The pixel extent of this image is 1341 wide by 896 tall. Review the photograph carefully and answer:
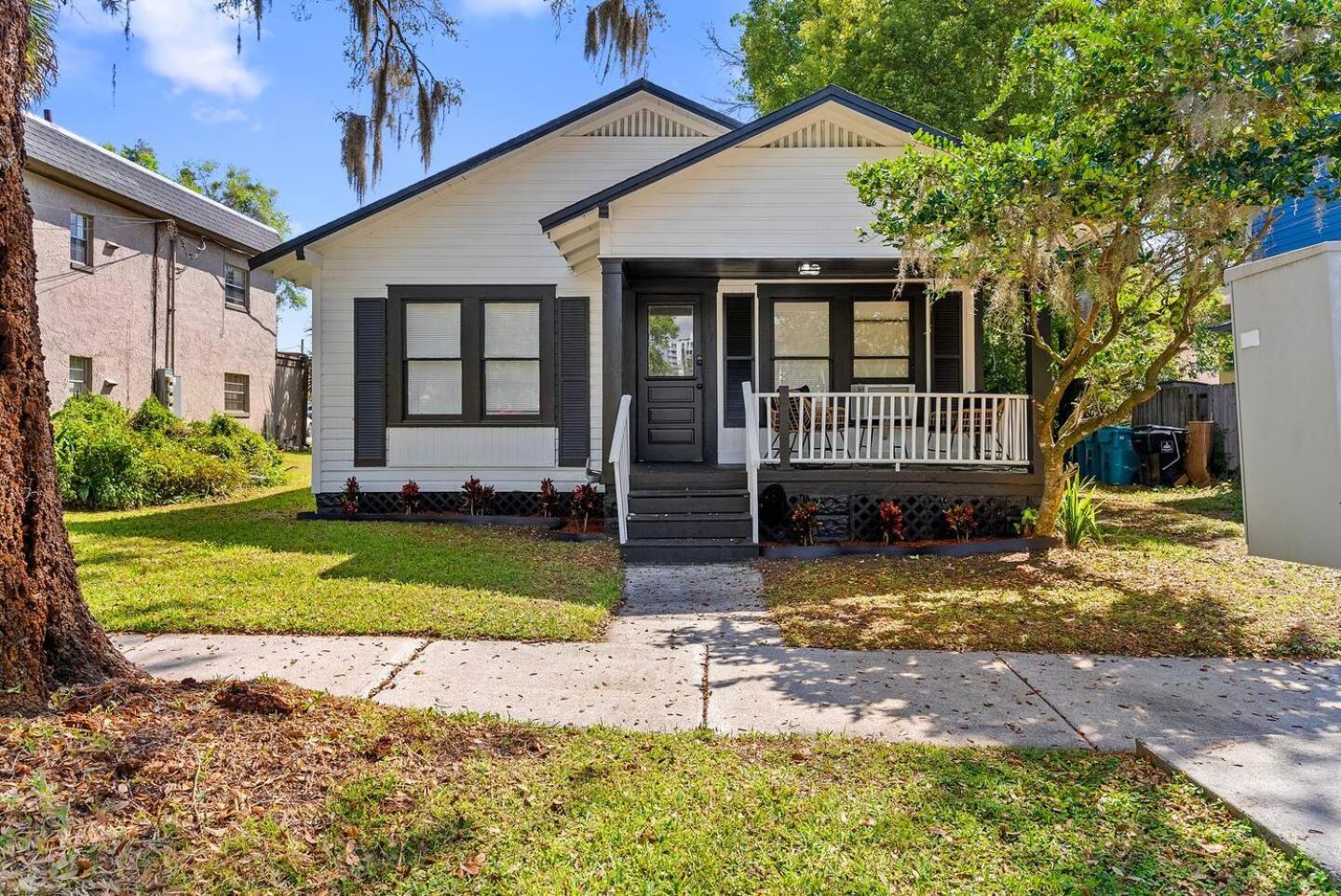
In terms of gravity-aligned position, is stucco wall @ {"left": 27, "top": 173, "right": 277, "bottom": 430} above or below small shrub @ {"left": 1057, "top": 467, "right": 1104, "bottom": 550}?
above

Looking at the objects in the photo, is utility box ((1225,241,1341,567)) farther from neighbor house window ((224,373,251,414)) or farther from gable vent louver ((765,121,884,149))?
neighbor house window ((224,373,251,414))

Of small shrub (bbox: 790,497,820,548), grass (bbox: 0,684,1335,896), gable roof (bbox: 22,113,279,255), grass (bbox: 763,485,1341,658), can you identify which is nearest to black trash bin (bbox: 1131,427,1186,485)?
grass (bbox: 763,485,1341,658)

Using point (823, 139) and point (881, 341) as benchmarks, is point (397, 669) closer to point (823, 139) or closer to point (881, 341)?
point (823, 139)

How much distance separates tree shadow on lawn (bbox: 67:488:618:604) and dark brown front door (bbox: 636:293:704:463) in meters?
2.16

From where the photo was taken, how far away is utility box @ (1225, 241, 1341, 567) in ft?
8.95

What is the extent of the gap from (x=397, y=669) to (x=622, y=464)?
13.5 feet

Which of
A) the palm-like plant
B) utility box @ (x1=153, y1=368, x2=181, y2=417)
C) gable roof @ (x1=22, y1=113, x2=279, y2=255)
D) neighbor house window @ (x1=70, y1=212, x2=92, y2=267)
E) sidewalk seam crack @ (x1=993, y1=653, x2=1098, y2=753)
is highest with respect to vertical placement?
gable roof @ (x1=22, y1=113, x2=279, y2=255)

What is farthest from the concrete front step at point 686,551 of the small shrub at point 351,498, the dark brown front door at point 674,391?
the small shrub at point 351,498

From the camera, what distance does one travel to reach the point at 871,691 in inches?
157

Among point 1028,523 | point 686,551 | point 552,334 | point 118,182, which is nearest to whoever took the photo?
point 686,551

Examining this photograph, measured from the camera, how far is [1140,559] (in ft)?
24.0

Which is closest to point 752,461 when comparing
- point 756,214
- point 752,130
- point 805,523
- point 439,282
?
point 805,523

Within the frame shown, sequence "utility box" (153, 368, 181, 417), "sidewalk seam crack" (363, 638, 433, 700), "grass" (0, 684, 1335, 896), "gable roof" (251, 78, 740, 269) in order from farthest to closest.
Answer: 1. "utility box" (153, 368, 181, 417)
2. "gable roof" (251, 78, 740, 269)
3. "sidewalk seam crack" (363, 638, 433, 700)
4. "grass" (0, 684, 1335, 896)

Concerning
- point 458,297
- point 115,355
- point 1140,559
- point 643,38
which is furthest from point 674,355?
point 115,355
